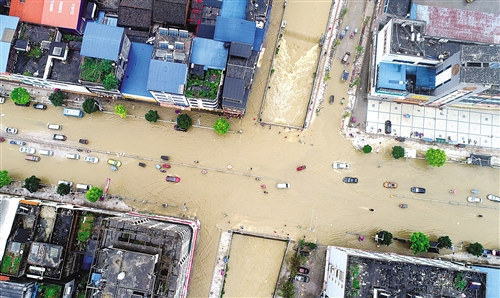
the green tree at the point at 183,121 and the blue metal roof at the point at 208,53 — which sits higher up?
the blue metal roof at the point at 208,53

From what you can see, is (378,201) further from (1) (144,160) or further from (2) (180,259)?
(1) (144,160)

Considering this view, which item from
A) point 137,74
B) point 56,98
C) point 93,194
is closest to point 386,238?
point 93,194

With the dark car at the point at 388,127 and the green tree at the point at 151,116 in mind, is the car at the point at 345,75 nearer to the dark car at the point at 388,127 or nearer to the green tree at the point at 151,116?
the dark car at the point at 388,127

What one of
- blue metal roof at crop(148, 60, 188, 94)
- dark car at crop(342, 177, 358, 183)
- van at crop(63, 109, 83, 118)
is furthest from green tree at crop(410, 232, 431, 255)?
van at crop(63, 109, 83, 118)

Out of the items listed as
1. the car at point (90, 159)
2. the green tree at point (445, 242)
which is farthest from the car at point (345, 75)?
the car at point (90, 159)

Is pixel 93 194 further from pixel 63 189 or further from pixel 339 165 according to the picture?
pixel 339 165
